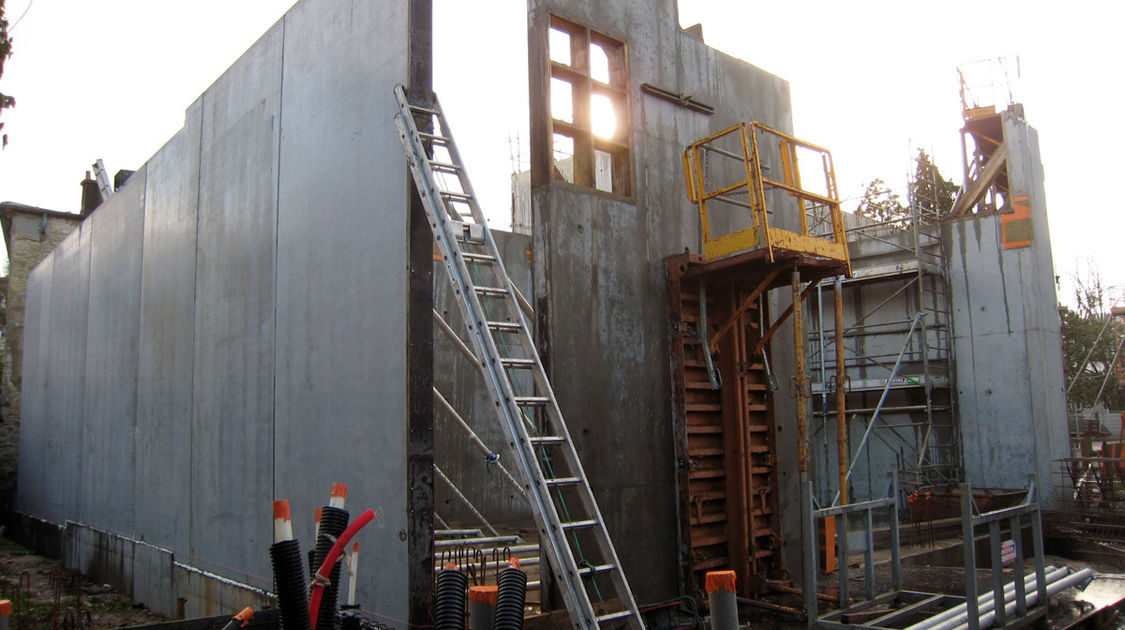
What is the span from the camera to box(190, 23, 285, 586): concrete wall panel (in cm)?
889

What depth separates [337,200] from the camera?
779cm

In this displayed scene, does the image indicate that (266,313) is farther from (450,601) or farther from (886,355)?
(886,355)

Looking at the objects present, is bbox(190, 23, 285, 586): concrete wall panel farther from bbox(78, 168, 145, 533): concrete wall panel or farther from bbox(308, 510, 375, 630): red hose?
bbox(308, 510, 375, 630): red hose

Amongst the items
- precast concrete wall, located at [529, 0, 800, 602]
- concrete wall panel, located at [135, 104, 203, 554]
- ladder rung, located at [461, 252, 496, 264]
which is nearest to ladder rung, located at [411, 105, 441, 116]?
ladder rung, located at [461, 252, 496, 264]

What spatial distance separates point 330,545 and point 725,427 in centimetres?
573

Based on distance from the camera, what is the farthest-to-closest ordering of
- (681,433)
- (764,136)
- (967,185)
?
(967,185) → (764,136) → (681,433)

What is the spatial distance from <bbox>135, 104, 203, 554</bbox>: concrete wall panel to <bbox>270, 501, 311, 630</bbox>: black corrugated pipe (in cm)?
735

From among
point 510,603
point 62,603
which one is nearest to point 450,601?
point 510,603

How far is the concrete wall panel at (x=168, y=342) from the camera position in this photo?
437 inches

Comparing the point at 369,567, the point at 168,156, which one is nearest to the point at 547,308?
the point at 369,567

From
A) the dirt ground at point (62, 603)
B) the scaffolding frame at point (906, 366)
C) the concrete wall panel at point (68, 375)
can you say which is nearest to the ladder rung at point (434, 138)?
the dirt ground at point (62, 603)

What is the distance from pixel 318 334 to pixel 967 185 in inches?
734

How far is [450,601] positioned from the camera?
4.49 metres

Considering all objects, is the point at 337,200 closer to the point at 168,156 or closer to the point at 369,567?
the point at 369,567
